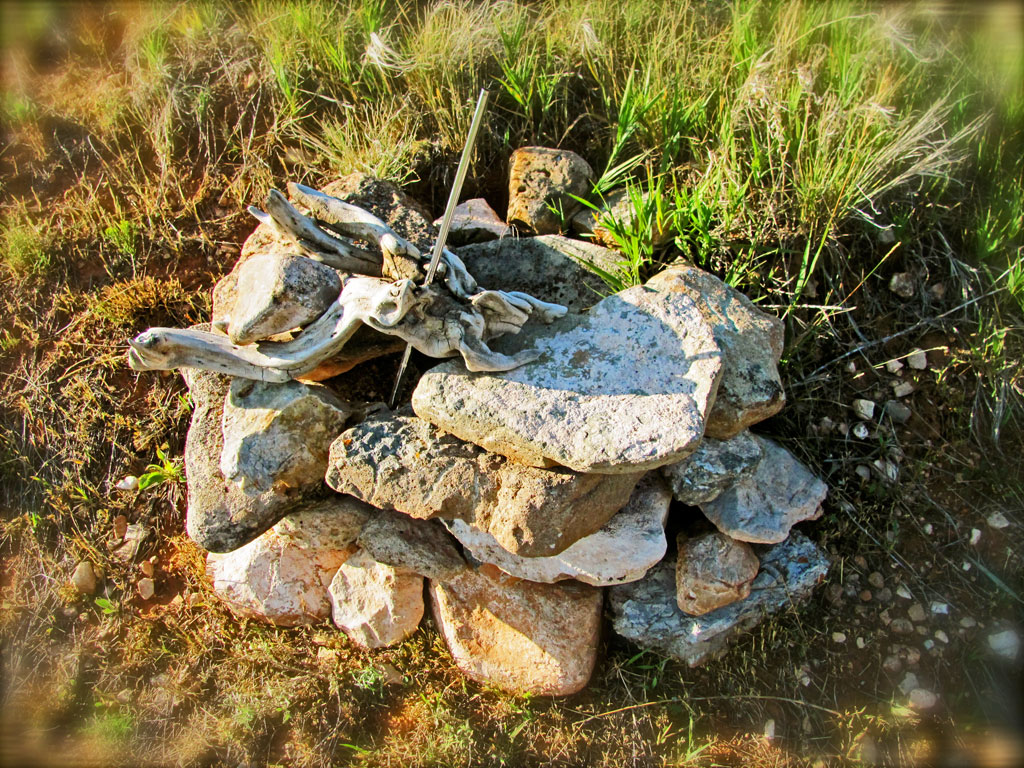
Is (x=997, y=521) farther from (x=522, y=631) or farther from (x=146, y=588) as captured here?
(x=146, y=588)

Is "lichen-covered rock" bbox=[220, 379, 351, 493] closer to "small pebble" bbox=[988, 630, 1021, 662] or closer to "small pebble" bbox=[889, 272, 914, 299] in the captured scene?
"small pebble" bbox=[889, 272, 914, 299]

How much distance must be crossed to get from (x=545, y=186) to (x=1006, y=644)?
7.98 feet

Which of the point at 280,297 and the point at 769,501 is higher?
the point at 280,297

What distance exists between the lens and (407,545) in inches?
103

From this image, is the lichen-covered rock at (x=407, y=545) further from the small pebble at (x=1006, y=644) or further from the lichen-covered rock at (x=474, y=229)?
the small pebble at (x=1006, y=644)

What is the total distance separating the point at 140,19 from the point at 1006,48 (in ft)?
13.4

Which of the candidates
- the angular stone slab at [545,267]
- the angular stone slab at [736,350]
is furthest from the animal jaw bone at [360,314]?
the angular stone slab at [736,350]

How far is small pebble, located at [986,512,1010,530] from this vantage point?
2.74m

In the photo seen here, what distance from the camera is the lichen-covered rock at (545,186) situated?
2904 millimetres

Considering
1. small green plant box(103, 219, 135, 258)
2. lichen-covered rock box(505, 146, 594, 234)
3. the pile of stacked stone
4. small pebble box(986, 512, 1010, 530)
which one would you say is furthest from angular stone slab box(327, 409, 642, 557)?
small green plant box(103, 219, 135, 258)

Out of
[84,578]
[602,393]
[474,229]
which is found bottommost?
[84,578]

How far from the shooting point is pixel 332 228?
2.44 metres

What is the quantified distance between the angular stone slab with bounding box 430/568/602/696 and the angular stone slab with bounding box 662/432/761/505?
0.56 metres

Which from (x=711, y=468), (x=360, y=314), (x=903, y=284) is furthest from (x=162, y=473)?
(x=903, y=284)
